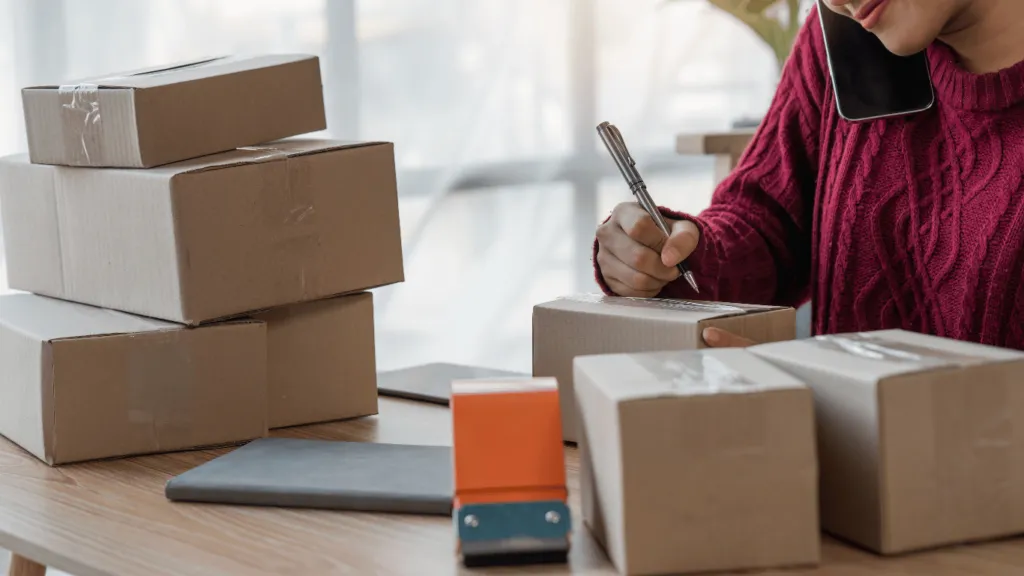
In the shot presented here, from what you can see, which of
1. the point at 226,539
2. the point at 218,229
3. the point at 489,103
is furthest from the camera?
the point at 489,103

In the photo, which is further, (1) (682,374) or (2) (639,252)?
(2) (639,252)

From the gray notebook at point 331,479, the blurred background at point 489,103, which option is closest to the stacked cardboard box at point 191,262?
the gray notebook at point 331,479

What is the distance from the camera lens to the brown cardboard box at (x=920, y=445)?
667mm

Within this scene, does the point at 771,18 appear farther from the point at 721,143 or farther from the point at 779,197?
the point at 779,197

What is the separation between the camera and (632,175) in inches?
43.4

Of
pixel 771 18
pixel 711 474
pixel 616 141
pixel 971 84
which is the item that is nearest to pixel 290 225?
pixel 616 141

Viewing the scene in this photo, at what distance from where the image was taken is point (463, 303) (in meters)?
3.13

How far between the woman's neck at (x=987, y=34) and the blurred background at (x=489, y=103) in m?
1.69

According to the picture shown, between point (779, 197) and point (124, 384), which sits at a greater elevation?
point (779, 197)

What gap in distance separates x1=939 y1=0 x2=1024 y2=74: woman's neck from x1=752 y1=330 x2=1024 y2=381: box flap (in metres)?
0.48

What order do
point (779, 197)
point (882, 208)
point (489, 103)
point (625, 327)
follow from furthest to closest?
point (489, 103) < point (779, 197) < point (882, 208) < point (625, 327)

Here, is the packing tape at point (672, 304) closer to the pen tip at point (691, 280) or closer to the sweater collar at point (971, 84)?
the pen tip at point (691, 280)

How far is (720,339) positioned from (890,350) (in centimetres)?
14

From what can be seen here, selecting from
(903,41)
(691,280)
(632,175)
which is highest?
(903,41)
